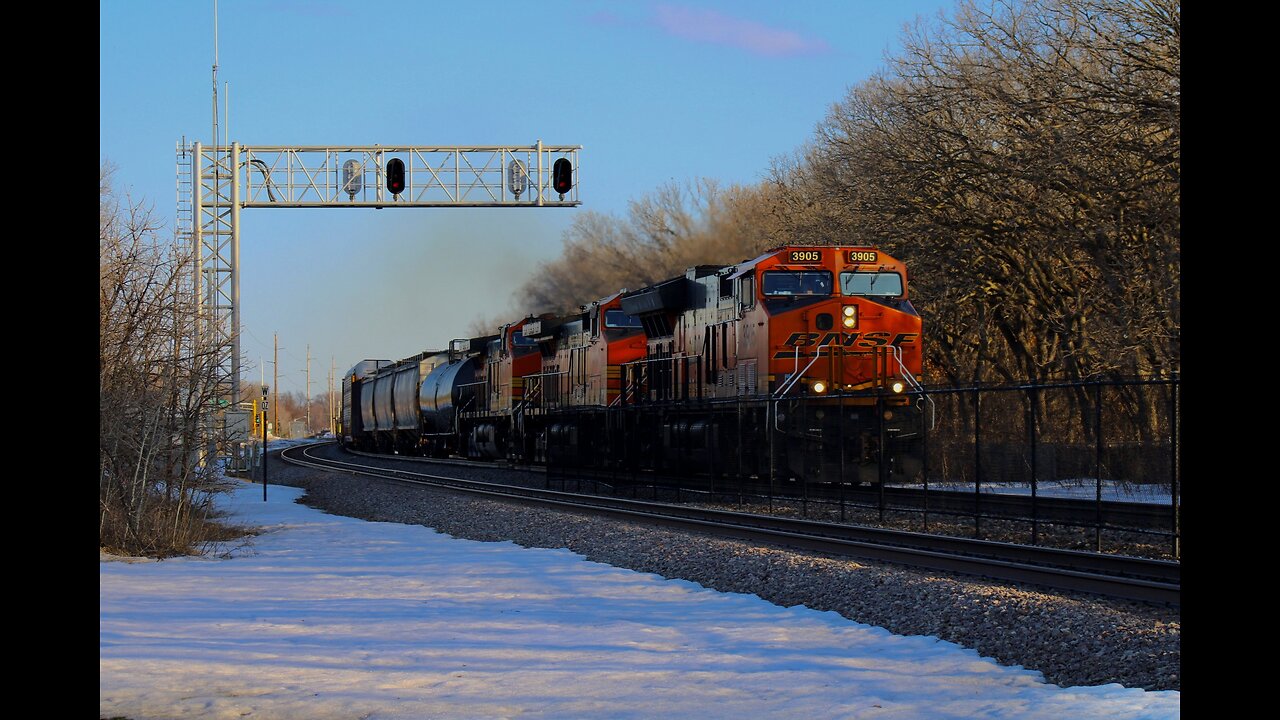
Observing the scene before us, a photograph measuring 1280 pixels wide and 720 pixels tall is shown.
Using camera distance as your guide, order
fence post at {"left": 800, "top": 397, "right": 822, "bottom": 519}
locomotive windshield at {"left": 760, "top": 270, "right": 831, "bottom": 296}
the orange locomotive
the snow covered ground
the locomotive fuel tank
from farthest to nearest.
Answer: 1. the locomotive fuel tank
2. locomotive windshield at {"left": 760, "top": 270, "right": 831, "bottom": 296}
3. the orange locomotive
4. fence post at {"left": 800, "top": 397, "right": 822, "bottom": 519}
5. the snow covered ground

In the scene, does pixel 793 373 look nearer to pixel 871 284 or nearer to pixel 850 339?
pixel 850 339

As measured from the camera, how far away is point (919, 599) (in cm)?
1056

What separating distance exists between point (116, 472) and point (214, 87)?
22.2 m

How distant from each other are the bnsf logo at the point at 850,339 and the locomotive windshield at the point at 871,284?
0.93 metres

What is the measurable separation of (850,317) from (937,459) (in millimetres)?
3894

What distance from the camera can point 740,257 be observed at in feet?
192

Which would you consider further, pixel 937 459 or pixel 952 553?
pixel 937 459

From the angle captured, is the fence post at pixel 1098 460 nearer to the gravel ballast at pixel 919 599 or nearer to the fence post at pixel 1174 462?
the fence post at pixel 1174 462

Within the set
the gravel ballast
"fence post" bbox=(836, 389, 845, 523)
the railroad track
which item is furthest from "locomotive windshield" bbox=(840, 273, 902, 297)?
the gravel ballast

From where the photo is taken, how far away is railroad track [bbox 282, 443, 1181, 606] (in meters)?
10.6

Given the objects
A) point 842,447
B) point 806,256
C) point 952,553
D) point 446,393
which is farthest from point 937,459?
point 446,393

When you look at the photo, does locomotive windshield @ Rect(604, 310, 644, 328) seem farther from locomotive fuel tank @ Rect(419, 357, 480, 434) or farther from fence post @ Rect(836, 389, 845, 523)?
locomotive fuel tank @ Rect(419, 357, 480, 434)

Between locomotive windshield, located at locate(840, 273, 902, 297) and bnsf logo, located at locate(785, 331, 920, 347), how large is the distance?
0.93m

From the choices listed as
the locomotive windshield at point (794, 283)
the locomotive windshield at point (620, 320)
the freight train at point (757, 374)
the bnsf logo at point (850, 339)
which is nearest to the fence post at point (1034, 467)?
the freight train at point (757, 374)
